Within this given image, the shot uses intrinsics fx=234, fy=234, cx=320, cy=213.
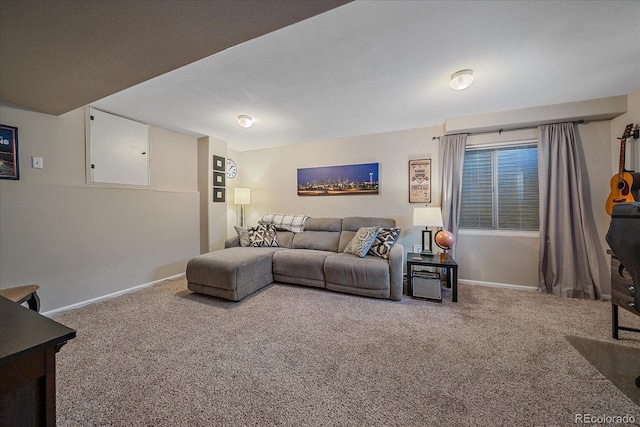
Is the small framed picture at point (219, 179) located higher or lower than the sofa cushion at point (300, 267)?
higher

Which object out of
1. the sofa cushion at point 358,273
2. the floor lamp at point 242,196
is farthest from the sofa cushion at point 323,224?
the floor lamp at point 242,196

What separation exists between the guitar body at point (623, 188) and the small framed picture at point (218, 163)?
16.4 feet

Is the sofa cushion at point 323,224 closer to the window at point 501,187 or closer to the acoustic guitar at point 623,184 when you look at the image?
the window at point 501,187

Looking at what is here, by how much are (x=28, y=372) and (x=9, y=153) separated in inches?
109

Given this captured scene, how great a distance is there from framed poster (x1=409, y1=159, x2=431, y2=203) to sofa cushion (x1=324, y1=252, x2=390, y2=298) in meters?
1.23

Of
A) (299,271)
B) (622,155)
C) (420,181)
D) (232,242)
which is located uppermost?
(622,155)

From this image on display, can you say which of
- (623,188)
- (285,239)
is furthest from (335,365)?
(623,188)

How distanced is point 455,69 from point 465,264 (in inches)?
98.2

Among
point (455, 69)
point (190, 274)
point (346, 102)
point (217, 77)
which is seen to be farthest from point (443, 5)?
point (190, 274)

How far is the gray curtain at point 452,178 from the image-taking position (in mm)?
3207

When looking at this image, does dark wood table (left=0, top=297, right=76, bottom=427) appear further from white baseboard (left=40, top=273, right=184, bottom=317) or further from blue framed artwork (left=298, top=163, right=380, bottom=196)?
blue framed artwork (left=298, top=163, right=380, bottom=196)

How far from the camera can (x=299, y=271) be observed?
310 centimetres

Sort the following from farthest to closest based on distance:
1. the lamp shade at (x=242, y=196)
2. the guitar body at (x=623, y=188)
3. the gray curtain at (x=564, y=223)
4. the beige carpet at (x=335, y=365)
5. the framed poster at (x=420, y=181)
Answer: the lamp shade at (x=242, y=196), the framed poster at (x=420, y=181), the gray curtain at (x=564, y=223), the guitar body at (x=623, y=188), the beige carpet at (x=335, y=365)

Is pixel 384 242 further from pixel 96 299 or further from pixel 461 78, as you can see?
pixel 96 299
